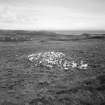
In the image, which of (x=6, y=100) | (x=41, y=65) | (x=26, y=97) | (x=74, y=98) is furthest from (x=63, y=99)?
(x=41, y=65)

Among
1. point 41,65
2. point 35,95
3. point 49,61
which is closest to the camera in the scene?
point 35,95

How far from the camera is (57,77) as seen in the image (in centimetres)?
1534

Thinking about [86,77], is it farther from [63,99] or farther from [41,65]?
[41,65]

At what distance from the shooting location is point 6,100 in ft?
33.7

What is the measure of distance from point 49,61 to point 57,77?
6.42m

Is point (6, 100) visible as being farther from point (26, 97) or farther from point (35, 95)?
point (35, 95)

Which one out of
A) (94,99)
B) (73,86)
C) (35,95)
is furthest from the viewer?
(73,86)

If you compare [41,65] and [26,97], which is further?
[41,65]

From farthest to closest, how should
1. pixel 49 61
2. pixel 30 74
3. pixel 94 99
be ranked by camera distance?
pixel 49 61 < pixel 30 74 < pixel 94 99

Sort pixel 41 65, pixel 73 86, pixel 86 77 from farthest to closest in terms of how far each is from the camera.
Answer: pixel 41 65 < pixel 86 77 < pixel 73 86

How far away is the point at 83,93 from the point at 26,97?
4.75 m

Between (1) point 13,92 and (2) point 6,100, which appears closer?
(2) point 6,100

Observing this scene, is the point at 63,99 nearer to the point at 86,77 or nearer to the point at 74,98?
the point at 74,98

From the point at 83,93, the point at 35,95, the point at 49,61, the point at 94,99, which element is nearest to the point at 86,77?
the point at 83,93
